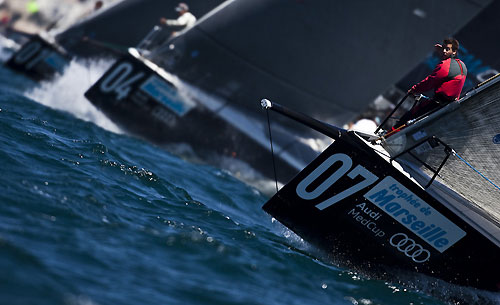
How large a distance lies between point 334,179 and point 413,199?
60 cm

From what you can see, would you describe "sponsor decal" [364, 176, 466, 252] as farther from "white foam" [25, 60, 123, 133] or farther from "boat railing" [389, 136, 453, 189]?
"white foam" [25, 60, 123, 133]

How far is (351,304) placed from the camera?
4.46 meters

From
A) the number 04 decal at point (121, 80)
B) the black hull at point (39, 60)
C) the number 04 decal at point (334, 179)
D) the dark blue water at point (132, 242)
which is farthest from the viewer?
the black hull at point (39, 60)

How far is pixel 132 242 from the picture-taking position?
13.9 feet

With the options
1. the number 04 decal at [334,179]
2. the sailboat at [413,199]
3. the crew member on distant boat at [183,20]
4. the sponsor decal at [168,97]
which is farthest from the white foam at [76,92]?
the sailboat at [413,199]

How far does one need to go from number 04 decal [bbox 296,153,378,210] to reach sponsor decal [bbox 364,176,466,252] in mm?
88

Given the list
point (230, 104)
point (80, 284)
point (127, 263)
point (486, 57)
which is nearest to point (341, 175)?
point (127, 263)

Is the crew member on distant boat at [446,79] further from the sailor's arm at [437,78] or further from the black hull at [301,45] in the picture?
the black hull at [301,45]

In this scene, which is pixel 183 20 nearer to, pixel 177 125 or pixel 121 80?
pixel 121 80

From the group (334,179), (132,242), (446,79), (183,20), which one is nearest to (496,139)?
(446,79)

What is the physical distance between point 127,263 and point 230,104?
5934 millimetres

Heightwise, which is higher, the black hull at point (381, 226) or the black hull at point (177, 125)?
the black hull at point (177, 125)

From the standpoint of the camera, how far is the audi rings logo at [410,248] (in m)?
5.38

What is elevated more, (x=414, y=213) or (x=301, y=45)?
(x=301, y=45)
